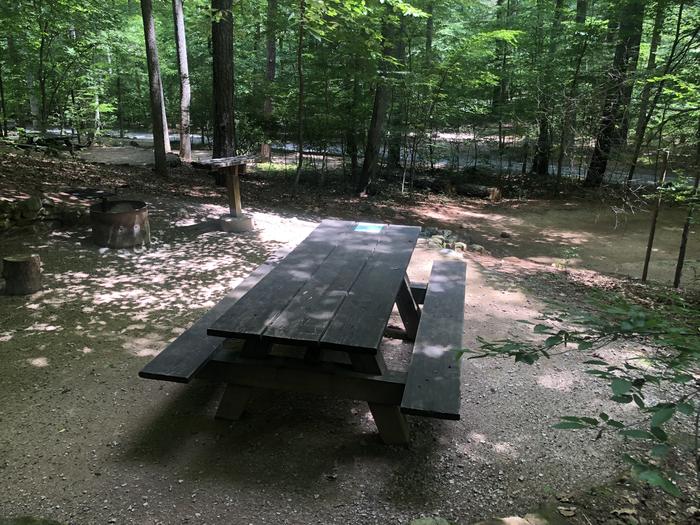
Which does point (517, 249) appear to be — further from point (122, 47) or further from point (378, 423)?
point (122, 47)

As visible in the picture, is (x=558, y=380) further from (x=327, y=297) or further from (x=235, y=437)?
(x=235, y=437)

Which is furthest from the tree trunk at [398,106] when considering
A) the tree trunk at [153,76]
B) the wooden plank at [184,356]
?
the wooden plank at [184,356]

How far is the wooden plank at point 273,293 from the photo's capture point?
2312 mm

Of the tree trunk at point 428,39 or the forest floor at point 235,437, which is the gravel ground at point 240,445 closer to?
the forest floor at point 235,437

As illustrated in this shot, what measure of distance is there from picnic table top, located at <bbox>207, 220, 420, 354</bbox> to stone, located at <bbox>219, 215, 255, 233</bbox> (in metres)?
3.24

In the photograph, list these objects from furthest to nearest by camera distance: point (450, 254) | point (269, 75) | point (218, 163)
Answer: point (269, 75) < point (450, 254) < point (218, 163)

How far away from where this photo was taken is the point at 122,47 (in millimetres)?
13281

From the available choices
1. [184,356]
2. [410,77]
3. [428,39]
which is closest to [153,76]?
[410,77]

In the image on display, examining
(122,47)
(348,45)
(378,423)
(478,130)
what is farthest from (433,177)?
(378,423)

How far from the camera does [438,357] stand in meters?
2.57

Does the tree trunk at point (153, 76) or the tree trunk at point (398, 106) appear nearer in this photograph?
the tree trunk at point (153, 76)

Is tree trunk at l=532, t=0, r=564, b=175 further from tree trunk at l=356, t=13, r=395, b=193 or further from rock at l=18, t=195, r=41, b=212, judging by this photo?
rock at l=18, t=195, r=41, b=212

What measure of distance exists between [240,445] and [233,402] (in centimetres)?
26

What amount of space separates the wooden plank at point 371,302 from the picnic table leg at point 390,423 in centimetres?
45
